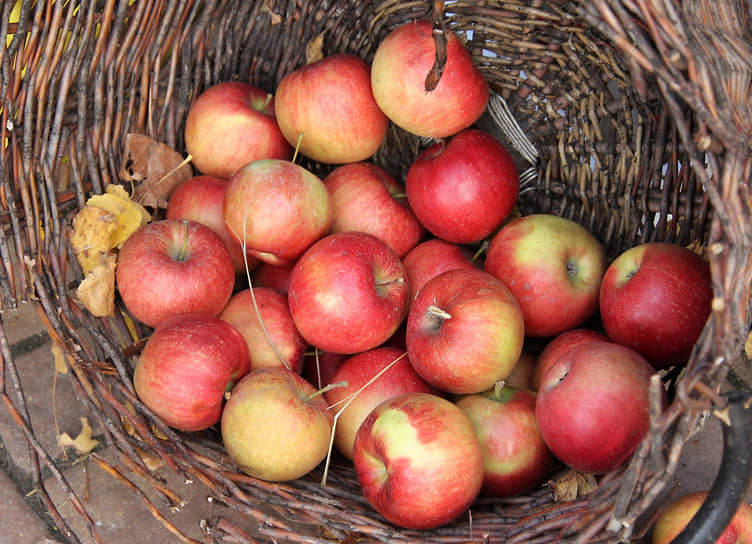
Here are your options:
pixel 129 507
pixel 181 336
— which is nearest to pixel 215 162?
pixel 181 336

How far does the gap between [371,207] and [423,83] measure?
0.29 meters

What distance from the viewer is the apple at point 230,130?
1377 mm

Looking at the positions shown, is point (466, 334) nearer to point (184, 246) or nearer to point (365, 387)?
point (365, 387)

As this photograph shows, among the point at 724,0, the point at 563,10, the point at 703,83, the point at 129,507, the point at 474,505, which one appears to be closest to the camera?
the point at 703,83

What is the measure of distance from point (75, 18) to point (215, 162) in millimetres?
386

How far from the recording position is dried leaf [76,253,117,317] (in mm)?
1182

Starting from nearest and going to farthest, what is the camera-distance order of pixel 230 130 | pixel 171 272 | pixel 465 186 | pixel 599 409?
pixel 599 409 < pixel 171 272 < pixel 465 186 < pixel 230 130

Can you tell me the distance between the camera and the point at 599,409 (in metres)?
A: 0.94

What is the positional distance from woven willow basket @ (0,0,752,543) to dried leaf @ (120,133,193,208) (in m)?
0.03

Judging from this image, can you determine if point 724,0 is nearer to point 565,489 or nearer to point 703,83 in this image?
point 703,83

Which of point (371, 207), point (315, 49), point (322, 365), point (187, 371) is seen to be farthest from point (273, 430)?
point (315, 49)

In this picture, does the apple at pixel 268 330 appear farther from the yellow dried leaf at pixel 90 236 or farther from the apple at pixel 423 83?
the apple at pixel 423 83

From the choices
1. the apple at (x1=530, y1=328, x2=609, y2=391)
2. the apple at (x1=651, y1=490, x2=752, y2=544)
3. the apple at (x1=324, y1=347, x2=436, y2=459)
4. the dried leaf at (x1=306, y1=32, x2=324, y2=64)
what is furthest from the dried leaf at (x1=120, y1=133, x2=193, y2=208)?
the apple at (x1=651, y1=490, x2=752, y2=544)

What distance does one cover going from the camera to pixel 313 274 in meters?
1.17
